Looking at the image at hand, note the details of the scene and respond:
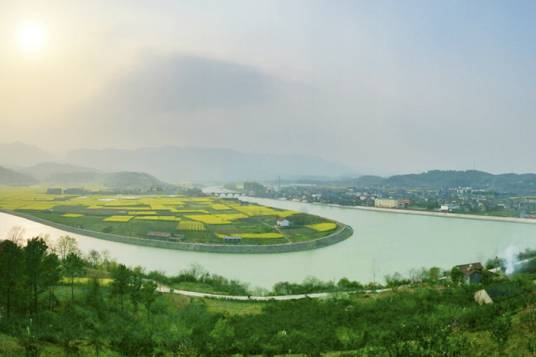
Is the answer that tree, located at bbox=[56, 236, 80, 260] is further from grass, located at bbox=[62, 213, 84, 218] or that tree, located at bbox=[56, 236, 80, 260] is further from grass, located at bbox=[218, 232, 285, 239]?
grass, located at bbox=[62, 213, 84, 218]

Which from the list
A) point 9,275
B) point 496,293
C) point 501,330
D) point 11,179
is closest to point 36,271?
point 9,275

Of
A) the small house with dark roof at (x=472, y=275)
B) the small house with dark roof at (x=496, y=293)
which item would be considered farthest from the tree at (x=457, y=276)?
the small house with dark roof at (x=496, y=293)

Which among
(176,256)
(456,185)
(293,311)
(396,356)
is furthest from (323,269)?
(456,185)

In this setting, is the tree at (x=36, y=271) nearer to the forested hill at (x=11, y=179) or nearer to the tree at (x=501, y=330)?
the tree at (x=501, y=330)

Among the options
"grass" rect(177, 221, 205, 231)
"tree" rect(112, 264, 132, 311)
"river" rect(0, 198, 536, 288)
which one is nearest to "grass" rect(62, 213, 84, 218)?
"river" rect(0, 198, 536, 288)

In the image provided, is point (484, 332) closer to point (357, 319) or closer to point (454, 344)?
point (454, 344)

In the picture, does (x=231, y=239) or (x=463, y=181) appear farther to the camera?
(x=463, y=181)

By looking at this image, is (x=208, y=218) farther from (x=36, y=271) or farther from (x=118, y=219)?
(x=36, y=271)
